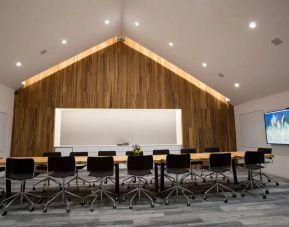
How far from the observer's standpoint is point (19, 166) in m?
3.59

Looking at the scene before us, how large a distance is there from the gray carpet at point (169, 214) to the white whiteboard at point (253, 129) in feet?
10.4

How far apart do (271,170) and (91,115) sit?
20.8 feet

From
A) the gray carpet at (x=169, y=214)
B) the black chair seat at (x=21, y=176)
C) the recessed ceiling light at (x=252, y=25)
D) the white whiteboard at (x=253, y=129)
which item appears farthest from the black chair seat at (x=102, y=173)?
the white whiteboard at (x=253, y=129)

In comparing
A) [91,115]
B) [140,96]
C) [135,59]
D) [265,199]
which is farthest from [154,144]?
[265,199]

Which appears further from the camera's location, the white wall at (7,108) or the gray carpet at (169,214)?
the white wall at (7,108)

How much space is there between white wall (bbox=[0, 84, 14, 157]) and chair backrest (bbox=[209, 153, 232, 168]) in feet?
20.7

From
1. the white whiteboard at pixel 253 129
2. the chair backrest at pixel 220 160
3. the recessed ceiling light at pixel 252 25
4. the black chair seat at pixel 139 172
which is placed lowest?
the black chair seat at pixel 139 172

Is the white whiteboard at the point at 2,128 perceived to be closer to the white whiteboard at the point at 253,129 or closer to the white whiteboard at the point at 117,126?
the white whiteboard at the point at 117,126

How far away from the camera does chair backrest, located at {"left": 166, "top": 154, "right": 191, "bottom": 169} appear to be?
396 centimetres

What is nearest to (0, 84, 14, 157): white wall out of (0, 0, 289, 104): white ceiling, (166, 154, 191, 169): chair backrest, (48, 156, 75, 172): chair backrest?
(0, 0, 289, 104): white ceiling

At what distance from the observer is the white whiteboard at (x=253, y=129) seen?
6.80 metres

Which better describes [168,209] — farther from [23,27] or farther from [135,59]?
[135,59]

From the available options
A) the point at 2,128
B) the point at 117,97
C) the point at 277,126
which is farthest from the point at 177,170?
the point at 2,128

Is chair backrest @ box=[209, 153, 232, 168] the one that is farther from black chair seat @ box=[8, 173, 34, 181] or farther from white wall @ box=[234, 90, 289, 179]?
black chair seat @ box=[8, 173, 34, 181]
